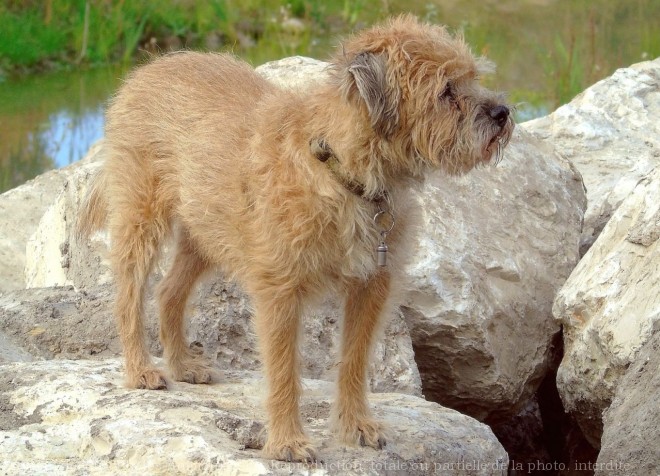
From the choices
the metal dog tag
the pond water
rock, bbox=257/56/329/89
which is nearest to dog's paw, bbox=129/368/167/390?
the metal dog tag

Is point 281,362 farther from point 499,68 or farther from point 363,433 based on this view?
point 499,68

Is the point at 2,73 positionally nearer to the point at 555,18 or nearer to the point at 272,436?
the point at 555,18

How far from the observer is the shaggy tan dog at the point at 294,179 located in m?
4.93

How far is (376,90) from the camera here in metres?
4.85

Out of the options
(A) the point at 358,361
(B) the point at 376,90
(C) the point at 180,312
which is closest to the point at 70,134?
(C) the point at 180,312

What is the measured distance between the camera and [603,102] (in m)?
9.25

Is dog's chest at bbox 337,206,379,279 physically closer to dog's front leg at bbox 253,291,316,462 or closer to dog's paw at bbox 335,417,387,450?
dog's front leg at bbox 253,291,316,462

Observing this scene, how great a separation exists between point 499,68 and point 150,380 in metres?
9.44

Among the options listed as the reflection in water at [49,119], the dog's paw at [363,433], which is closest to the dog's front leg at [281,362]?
the dog's paw at [363,433]

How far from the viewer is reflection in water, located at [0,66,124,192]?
12547 mm

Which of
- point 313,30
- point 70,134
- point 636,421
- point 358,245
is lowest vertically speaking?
point 636,421

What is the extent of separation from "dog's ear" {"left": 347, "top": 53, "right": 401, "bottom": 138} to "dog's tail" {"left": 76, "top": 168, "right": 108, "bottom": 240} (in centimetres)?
225

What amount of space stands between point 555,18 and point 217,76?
37.1 ft

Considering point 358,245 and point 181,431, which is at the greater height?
point 358,245
